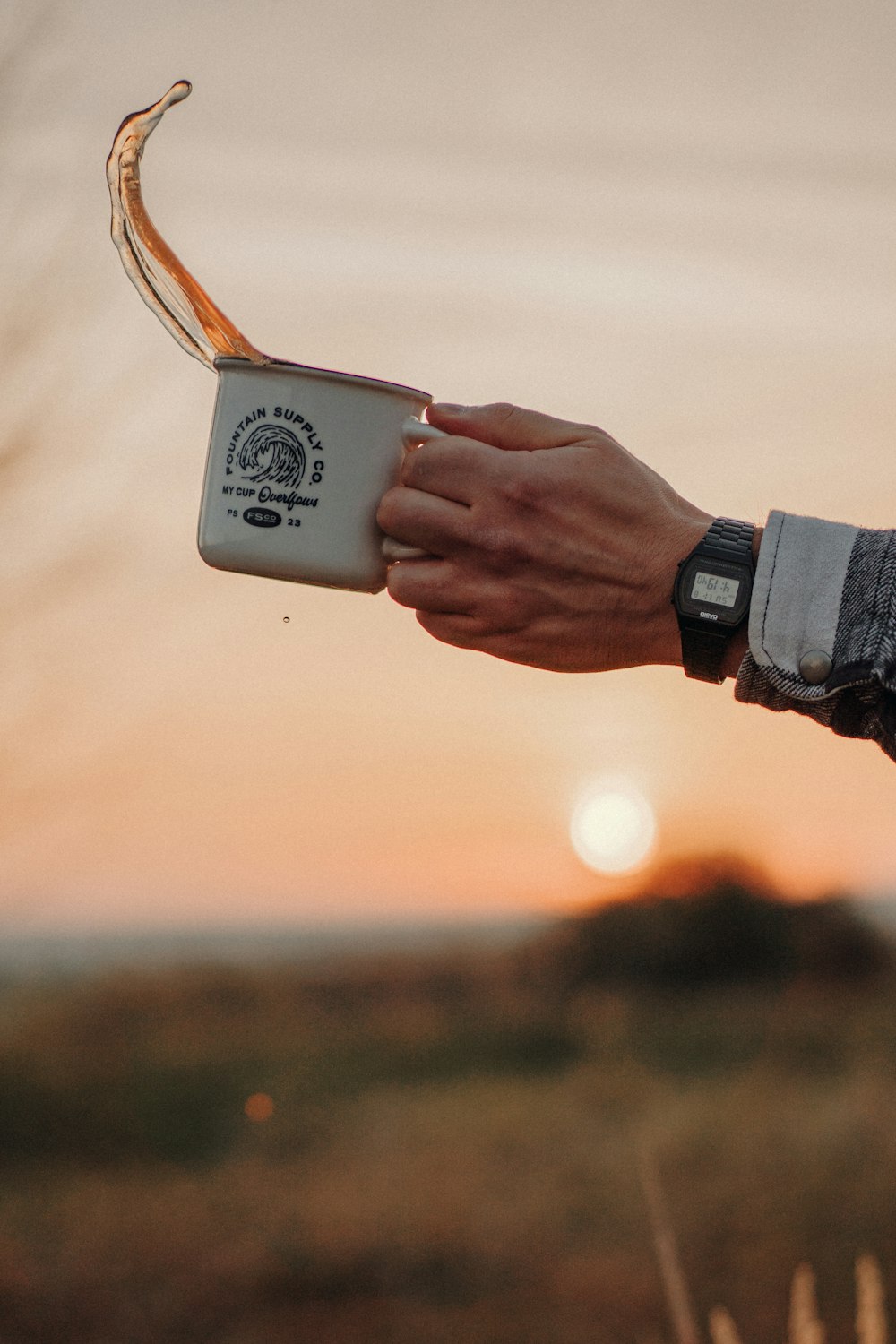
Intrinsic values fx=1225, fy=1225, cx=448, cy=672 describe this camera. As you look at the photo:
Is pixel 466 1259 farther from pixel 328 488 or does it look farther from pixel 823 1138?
pixel 328 488

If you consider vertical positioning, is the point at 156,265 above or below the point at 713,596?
above

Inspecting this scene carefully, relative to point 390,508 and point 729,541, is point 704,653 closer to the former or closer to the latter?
point 729,541

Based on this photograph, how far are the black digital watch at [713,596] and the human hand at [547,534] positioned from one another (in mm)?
27

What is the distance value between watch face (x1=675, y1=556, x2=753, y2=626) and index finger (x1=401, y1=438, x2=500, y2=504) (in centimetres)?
20

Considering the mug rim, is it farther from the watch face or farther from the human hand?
the watch face

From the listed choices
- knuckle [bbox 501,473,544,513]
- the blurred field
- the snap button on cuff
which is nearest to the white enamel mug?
knuckle [bbox 501,473,544,513]

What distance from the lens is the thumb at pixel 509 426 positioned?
3.73ft

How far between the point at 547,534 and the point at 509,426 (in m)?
0.11

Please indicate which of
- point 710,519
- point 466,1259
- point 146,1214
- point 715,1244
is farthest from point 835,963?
point 710,519

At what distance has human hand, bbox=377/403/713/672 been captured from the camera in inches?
43.2

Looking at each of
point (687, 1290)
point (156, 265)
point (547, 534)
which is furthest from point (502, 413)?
point (687, 1290)

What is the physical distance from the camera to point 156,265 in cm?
116

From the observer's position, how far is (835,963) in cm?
1830

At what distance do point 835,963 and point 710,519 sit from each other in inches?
732
